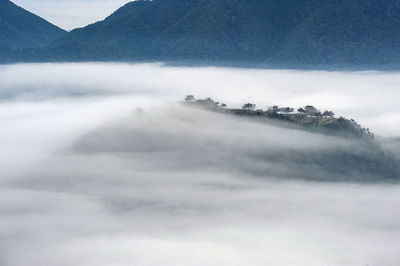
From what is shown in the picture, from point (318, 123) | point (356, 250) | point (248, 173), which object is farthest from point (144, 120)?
point (356, 250)

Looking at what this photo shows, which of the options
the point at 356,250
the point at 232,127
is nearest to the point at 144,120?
the point at 232,127

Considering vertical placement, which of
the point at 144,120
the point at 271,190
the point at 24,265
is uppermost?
the point at 144,120

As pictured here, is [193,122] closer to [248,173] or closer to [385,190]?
[248,173]

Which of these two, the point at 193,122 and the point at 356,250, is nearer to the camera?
the point at 356,250

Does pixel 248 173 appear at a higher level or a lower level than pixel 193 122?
lower

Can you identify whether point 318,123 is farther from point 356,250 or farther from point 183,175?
point 356,250

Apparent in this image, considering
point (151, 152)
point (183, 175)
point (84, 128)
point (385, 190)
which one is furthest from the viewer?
point (84, 128)

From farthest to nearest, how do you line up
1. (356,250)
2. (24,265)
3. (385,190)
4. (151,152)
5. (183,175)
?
(151,152) < (183,175) < (385,190) < (356,250) < (24,265)

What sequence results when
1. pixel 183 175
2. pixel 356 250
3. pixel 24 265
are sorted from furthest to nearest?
pixel 183 175 < pixel 356 250 < pixel 24 265

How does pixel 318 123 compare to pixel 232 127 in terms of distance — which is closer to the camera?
pixel 318 123
